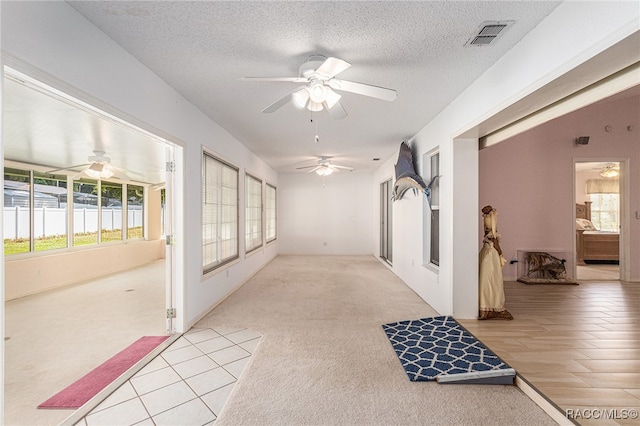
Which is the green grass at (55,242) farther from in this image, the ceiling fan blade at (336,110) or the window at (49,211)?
the ceiling fan blade at (336,110)

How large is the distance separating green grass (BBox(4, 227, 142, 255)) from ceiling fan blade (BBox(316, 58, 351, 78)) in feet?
20.6

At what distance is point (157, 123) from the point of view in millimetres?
2908

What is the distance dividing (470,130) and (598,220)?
Answer: 8.83 meters

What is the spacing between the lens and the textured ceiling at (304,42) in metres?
1.92

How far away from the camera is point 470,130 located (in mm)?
3273

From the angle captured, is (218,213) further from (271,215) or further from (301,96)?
(271,215)

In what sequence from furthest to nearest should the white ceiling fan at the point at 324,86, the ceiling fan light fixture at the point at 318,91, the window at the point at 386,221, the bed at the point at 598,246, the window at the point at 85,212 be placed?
1. the window at the point at 386,221
2. the bed at the point at 598,246
3. the window at the point at 85,212
4. the ceiling fan light fixture at the point at 318,91
5. the white ceiling fan at the point at 324,86

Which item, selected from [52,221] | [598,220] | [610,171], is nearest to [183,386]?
[52,221]

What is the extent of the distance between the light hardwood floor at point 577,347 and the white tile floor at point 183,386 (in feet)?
7.79

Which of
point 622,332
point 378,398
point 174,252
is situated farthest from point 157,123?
point 622,332

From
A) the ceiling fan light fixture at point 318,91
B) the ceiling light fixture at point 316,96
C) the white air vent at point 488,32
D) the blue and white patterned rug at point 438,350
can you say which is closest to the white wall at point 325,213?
the blue and white patterned rug at point 438,350

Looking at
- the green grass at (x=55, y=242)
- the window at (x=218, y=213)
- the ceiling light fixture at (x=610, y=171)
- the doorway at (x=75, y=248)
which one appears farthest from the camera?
the ceiling light fixture at (x=610, y=171)

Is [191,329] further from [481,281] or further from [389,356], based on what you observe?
A: [481,281]

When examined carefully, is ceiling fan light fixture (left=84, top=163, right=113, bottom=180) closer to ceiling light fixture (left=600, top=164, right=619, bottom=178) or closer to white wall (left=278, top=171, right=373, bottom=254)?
white wall (left=278, top=171, right=373, bottom=254)
